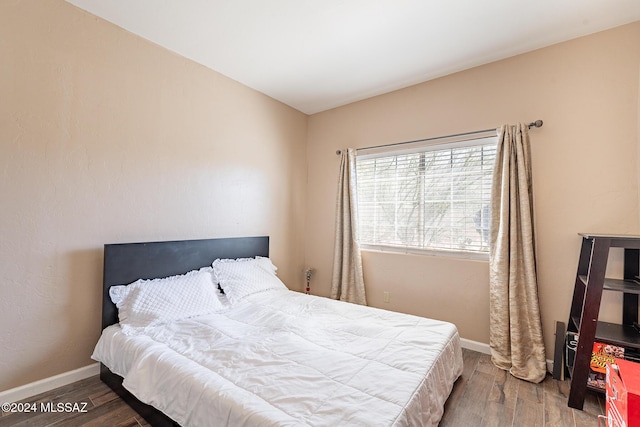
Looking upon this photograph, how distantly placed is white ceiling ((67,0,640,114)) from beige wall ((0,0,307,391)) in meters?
0.30

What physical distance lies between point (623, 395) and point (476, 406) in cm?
97

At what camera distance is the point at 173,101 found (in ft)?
8.14

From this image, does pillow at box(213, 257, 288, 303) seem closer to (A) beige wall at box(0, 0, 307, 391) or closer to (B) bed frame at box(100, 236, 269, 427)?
(B) bed frame at box(100, 236, 269, 427)

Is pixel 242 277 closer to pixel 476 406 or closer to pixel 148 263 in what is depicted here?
pixel 148 263

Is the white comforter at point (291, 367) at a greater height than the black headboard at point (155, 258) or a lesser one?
lesser

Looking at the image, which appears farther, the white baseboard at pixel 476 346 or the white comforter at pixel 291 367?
the white baseboard at pixel 476 346

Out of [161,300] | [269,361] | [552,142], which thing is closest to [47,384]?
[161,300]

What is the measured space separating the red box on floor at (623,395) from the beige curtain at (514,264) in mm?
1041

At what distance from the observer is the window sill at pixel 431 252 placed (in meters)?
2.59

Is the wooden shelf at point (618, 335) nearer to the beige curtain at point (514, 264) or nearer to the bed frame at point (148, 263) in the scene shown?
the beige curtain at point (514, 264)

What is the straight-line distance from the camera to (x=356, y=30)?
84.7 inches

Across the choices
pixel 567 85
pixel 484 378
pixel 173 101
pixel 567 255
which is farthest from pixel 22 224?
pixel 567 85

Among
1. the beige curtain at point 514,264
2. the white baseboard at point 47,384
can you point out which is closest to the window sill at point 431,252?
the beige curtain at point 514,264

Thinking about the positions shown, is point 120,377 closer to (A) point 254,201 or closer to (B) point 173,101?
(A) point 254,201
